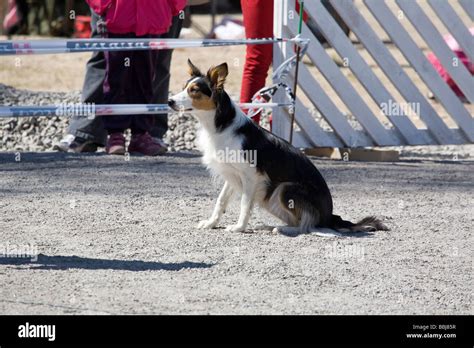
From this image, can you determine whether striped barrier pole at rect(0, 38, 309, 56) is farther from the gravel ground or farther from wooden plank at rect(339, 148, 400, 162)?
wooden plank at rect(339, 148, 400, 162)

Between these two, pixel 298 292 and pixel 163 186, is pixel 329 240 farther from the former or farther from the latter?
pixel 163 186

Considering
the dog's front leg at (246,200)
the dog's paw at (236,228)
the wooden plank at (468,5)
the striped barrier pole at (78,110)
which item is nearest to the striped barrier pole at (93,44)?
the striped barrier pole at (78,110)

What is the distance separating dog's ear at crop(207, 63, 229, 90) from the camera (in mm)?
6543

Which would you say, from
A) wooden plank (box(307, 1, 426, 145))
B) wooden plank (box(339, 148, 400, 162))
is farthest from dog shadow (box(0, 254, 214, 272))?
wooden plank (box(307, 1, 426, 145))

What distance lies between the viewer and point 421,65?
386 inches

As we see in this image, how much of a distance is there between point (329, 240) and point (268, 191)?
1.76 ft

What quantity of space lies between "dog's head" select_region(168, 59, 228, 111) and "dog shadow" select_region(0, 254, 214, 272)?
115 centimetres

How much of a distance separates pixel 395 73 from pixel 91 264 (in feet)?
15.7

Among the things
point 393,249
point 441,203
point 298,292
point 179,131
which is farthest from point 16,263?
point 179,131

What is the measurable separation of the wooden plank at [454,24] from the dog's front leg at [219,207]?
3773 millimetres

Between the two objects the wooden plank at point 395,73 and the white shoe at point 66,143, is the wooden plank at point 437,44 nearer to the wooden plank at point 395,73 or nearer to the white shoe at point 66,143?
the wooden plank at point 395,73

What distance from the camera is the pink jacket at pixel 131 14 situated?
341 inches

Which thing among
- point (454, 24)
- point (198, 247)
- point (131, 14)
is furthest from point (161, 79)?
point (198, 247)

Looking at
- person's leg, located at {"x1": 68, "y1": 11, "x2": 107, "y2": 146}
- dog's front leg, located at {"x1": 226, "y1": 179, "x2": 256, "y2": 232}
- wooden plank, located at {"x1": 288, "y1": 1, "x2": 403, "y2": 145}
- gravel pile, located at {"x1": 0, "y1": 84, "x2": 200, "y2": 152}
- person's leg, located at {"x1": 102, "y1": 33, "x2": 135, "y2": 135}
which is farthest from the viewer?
gravel pile, located at {"x1": 0, "y1": 84, "x2": 200, "y2": 152}
